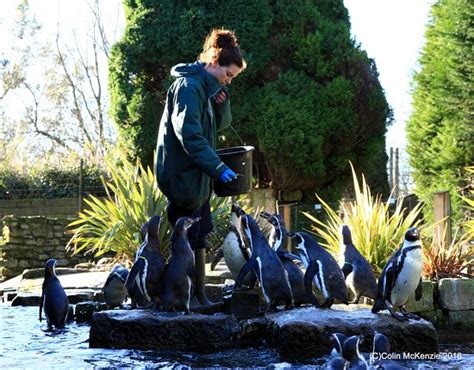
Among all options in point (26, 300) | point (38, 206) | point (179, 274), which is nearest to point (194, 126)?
point (179, 274)

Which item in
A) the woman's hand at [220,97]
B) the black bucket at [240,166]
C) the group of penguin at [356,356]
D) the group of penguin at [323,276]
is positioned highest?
the woman's hand at [220,97]

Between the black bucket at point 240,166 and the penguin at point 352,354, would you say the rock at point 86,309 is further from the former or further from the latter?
the penguin at point 352,354

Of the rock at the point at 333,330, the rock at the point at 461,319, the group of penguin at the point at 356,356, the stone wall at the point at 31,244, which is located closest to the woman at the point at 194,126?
the rock at the point at 333,330

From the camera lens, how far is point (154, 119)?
17656 millimetres

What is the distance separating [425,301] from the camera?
733 cm

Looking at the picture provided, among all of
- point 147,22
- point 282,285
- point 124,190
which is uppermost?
point 147,22

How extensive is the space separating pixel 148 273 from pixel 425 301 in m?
3.13

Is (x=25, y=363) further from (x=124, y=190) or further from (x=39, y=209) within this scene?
(x=39, y=209)

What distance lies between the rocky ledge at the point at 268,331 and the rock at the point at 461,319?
2354mm

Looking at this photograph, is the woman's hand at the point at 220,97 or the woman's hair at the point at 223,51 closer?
the woman's hair at the point at 223,51

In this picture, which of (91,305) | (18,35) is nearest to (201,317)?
(91,305)

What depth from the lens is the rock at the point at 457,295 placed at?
24.0ft

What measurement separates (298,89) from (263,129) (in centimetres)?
131

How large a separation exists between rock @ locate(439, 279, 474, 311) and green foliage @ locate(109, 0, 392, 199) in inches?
367
